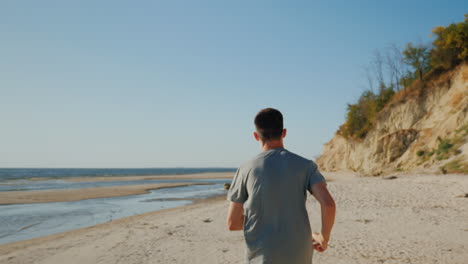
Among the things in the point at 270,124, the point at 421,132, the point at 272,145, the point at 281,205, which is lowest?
the point at 281,205

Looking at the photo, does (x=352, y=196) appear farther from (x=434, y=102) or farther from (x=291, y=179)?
(x=434, y=102)

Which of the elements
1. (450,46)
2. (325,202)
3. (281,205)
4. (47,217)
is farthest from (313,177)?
(450,46)

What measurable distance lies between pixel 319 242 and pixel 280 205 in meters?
0.47

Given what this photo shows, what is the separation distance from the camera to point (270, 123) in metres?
2.41

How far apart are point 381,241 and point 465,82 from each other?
21571 millimetres

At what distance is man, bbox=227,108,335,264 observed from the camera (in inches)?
87.3

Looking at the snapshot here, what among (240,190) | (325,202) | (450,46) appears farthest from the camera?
(450,46)

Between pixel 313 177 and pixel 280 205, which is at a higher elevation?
pixel 313 177

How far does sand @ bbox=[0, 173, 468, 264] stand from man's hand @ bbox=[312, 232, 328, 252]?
4.36 metres

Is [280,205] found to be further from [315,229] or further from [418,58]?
[418,58]

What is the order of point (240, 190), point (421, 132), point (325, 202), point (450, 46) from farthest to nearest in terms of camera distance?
point (421, 132), point (450, 46), point (240, 190), point (325, 202)

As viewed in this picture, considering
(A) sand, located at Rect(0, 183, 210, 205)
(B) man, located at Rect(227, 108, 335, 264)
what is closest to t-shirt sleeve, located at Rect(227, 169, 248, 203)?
(B) man, located at Rect(227, 108, 335, 264)

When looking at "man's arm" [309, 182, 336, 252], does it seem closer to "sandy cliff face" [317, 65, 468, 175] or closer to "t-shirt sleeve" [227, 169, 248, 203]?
"t-shirt sleeve" [227, 169, 248, 203]

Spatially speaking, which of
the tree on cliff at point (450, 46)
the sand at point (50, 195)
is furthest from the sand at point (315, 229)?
the tree on cliff at point (450, 46)
